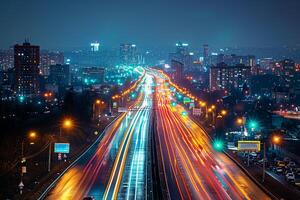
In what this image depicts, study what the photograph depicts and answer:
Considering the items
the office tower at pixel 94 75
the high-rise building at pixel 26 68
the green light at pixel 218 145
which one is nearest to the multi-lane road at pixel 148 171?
the green light at pixel 218 145

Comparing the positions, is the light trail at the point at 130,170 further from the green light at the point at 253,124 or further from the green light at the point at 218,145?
the green light at the point at 253,124

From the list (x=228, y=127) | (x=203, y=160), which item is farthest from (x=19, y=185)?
(x=228, y=127)

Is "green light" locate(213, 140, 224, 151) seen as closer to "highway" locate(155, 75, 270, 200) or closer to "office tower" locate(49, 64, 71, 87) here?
"highway" locate(155, 75, 270, 200)

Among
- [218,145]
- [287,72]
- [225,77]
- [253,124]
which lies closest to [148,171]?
[218,145]

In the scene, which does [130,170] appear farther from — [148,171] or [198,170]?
[198,170]

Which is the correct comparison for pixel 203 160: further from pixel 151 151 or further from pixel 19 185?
pixel 19 185

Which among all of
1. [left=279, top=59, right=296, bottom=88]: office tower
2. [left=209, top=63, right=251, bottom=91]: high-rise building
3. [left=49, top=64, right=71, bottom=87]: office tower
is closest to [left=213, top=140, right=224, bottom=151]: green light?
[left=209, top=63, right=251, bottom=91]: high-rise building
